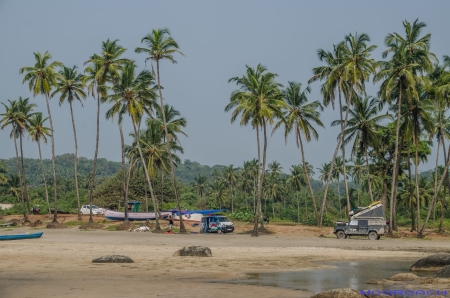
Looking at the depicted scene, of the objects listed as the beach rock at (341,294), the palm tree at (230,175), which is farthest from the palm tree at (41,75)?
the palm tree at (230,175)

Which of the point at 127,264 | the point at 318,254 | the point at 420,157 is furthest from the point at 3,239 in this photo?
the point at 420,157

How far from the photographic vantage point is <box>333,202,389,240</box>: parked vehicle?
119 ft

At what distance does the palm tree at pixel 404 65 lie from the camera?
40375 millimetres

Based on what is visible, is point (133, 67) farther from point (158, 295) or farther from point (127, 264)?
point (158, 295)

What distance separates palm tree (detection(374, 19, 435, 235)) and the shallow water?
2203cm

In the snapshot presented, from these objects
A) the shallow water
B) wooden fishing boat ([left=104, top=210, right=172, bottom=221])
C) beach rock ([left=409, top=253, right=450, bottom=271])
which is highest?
wooden fishing boat ([left=104, top=210, right=172, bottom=221])

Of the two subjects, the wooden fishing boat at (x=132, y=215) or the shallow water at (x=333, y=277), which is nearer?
the shallow water at (x=333, y=277)

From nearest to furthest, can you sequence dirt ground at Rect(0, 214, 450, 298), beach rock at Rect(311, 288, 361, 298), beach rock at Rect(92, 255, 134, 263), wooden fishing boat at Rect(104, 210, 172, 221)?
beach rock at Rect(311, 288, 361, 298)
dirt ground at Rect(0, 214, 450, 298)
beach rock at Rect(92, 255, 134, 263)
wooden fishing boat at Rect(104, 210, 172, 221)

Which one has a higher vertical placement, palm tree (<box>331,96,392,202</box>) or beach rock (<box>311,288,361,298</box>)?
palm tree (<box>331,96,392,202</box>)

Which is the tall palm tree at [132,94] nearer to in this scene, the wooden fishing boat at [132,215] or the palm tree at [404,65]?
the wooden fishing boat at [132,215]

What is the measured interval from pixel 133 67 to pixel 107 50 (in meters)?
3.10

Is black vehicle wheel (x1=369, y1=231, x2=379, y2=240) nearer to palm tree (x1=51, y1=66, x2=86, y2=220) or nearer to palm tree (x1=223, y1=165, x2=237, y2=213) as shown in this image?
palm tree (x1=51, y1=66, x2=86, y2=220)

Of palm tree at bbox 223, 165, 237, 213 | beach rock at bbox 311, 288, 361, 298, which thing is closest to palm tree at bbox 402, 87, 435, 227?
beach rock at bbox 311, 288, 361, 298

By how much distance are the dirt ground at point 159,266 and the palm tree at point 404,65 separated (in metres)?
13.9
